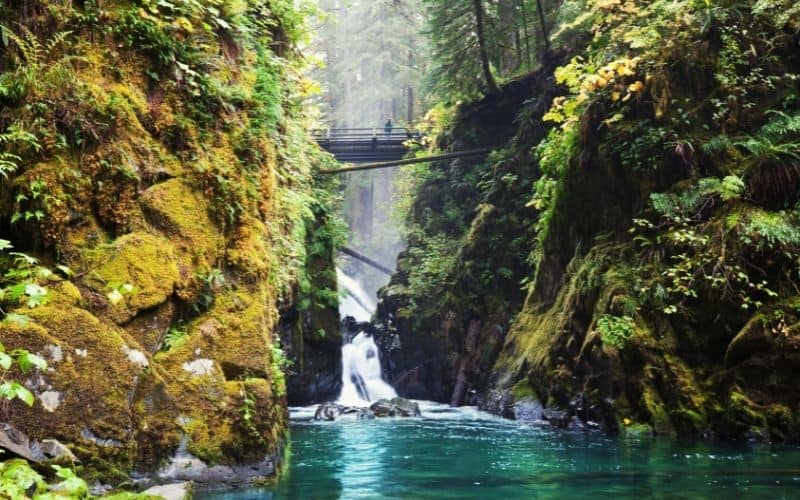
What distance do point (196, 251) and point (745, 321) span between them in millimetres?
7603

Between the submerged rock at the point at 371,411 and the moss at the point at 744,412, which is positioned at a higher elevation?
the moss at the point at 744,412

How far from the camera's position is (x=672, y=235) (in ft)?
33.6

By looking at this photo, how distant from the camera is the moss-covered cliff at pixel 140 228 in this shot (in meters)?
5.32

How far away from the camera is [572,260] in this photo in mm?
12805

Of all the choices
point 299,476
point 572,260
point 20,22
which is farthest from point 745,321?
point 20,22

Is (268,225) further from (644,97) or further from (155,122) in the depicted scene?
(644,97)

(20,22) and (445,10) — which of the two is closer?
(20,22)

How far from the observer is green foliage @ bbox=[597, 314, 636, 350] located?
10102 millimetres

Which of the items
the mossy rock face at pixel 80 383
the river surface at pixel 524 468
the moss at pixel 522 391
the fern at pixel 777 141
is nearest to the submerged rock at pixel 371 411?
the moss at pixel 522 391

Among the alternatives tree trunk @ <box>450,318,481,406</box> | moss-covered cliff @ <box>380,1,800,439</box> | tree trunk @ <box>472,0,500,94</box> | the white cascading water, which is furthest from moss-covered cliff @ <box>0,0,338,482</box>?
the white cascading water

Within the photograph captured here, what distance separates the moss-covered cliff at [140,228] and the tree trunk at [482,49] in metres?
11.0

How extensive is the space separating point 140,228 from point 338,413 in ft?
29.2

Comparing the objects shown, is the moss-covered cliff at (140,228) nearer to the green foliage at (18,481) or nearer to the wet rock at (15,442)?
the wet rock at (15,442)

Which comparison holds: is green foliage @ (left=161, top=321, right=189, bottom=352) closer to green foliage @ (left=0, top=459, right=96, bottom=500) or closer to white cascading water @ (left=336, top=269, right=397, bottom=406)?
green foliage @ (left=0, top=459, right=96, bottom=500)
